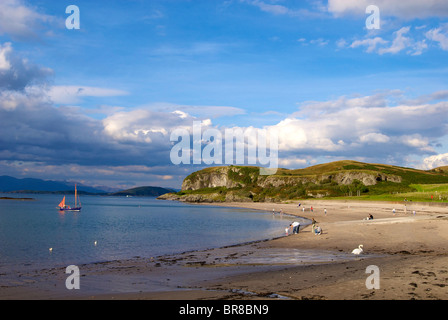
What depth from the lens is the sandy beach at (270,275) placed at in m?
14.6

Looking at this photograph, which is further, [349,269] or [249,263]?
[249,263]

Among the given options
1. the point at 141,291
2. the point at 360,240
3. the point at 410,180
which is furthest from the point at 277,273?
the point at 410,180

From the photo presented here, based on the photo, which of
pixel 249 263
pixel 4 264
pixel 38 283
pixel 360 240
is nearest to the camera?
pixel 38 283

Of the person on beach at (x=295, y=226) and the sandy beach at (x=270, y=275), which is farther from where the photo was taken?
the person on beach at (x=295, y=226)

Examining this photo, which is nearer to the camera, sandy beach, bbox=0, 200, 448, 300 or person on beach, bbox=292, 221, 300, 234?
sandy beach, bbox=0, 200, 448, 300

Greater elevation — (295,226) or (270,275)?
(270,275)

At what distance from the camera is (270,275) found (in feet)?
62.7

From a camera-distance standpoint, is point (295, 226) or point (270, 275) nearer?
point (270, 275)

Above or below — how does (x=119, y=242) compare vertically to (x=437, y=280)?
below

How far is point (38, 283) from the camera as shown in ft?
62.6

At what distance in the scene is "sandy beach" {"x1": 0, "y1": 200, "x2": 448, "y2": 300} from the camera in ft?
47.8
